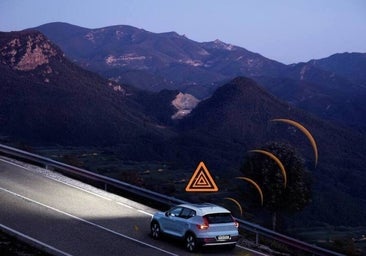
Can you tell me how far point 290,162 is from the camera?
51.7 meters

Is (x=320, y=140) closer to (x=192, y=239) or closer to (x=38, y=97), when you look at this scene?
(x=38, y=97)

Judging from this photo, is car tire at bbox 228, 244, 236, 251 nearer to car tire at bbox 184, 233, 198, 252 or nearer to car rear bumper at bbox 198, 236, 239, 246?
car rear bumper at bbox 198, 236, 239, 246

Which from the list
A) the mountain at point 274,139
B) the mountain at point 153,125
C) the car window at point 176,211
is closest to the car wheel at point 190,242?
the car window at point 176,211

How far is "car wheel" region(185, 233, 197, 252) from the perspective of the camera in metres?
15.9

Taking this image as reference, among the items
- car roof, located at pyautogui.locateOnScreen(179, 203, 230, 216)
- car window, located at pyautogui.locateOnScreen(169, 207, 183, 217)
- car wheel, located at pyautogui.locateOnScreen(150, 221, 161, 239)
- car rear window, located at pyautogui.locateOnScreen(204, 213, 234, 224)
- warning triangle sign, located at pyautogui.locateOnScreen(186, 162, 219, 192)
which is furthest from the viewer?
warning triangle sign, located at pyautogui.locateOnScreen(186, 162, 219, 192)

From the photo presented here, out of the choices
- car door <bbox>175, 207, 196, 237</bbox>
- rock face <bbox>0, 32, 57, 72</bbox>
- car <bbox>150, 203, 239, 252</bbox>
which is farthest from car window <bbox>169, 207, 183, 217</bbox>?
rock face <bbox>0, 32, 57, 72</bbox>

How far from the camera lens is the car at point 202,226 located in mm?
15719

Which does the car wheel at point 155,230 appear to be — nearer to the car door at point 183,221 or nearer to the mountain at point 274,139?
the car door at point 183,221

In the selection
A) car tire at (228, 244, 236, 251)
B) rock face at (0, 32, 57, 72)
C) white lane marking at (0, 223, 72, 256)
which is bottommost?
car tire at (228, 244, 236, 251)

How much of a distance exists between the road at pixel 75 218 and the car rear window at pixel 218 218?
0.91 metres

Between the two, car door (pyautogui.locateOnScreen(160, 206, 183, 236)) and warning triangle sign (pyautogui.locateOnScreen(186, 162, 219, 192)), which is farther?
warning triangle sign (pyautogui.locateOnScreen(186, 162, 219, 192))

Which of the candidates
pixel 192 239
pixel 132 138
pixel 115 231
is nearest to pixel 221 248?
pixel 192 239

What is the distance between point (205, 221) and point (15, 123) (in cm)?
11678

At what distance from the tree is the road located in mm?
29482
